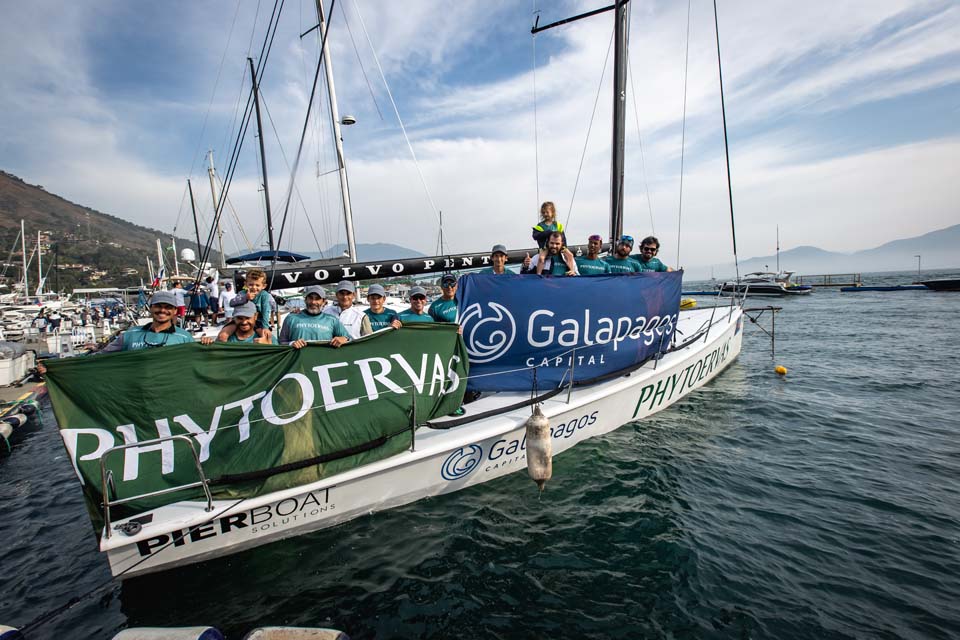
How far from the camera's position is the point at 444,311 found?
5594 mm

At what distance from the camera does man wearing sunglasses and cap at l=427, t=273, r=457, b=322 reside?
218 inches

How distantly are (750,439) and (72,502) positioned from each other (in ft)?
32.6

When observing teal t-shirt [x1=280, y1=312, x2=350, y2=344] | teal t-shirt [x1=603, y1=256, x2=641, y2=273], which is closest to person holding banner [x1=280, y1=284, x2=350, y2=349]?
teal t-shirt [x1=280, y1=312, x2=350, y2=344]

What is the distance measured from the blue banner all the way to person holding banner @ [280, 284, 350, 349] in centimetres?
154

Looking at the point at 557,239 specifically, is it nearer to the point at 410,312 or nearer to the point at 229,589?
the point at 410,312

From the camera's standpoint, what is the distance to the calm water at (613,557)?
306 centimetres

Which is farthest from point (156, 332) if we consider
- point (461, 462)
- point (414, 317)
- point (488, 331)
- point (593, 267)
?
point (593, 267)

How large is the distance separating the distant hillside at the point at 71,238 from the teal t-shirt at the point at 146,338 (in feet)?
219

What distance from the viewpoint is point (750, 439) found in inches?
248

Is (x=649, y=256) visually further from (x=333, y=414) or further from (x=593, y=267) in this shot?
(x=333, y=414)

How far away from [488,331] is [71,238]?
138650mm

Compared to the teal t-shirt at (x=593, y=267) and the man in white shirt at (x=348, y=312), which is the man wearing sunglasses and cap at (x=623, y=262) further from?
the man in white shirt at (x=348, y=312)

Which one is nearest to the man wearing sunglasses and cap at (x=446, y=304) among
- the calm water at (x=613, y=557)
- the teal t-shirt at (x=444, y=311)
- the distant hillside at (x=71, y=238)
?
the teal t-shirt at (x=444, y=311)

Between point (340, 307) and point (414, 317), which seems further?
point (340, 307)
